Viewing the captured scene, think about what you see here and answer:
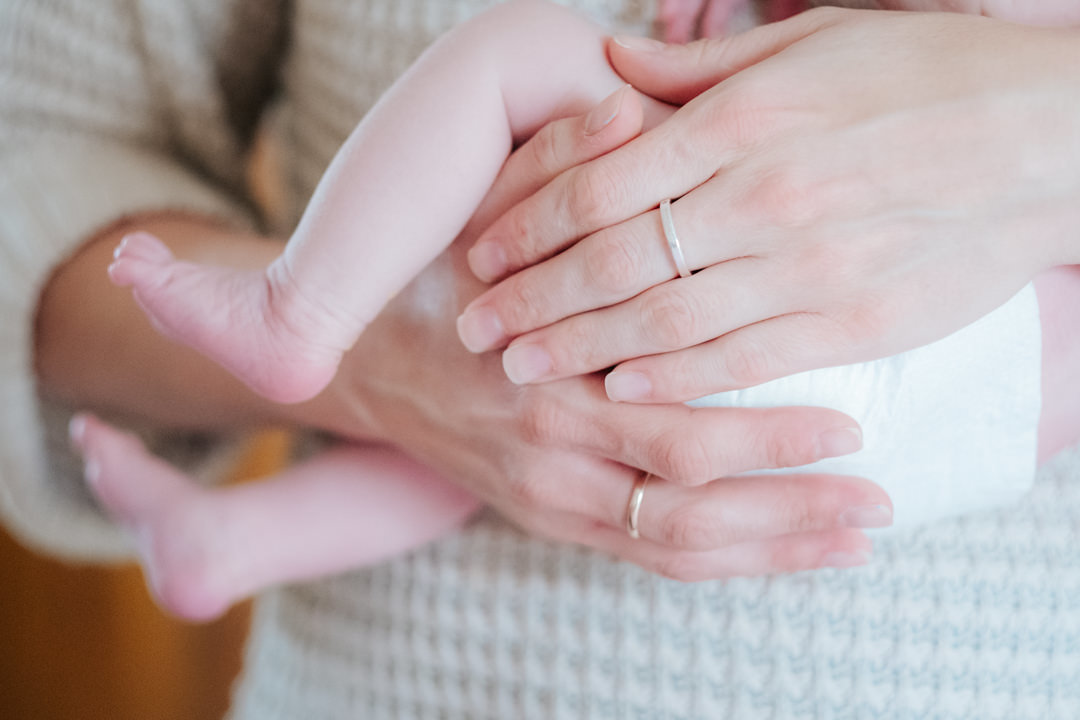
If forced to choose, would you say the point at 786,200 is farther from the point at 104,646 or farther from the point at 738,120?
the point at 104,646

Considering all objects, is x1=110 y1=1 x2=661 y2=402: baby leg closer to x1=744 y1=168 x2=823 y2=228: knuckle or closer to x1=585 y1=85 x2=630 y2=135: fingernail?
x1=585 y1=85 x2=630 y2=135: fingernail

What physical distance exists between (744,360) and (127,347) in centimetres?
67

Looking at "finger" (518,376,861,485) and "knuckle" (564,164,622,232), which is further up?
"knuckle" (564,164,622,232)

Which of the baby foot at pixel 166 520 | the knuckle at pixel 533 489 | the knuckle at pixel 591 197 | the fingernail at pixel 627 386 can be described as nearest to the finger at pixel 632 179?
the knuckle at pixel 591 197

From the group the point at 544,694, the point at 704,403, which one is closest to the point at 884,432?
the point at 704,403

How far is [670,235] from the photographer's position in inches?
24.3

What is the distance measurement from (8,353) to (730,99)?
29.9 inches

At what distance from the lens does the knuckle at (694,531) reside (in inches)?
26.8

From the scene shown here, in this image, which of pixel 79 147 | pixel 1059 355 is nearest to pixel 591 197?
pixel 1059 355

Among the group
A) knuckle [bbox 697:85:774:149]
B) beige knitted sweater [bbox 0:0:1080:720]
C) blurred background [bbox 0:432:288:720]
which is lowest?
blurred background [bbox 0:432:288:720]

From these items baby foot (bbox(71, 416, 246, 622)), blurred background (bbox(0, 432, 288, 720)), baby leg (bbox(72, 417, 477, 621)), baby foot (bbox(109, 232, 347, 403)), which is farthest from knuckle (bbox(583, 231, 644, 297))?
blurred background (bbox(0, 432, 288, 720))

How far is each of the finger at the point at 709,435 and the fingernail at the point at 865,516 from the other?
6 cm

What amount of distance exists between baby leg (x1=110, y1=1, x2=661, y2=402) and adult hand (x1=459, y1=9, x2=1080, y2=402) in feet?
0.31

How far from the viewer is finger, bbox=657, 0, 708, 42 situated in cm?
75
